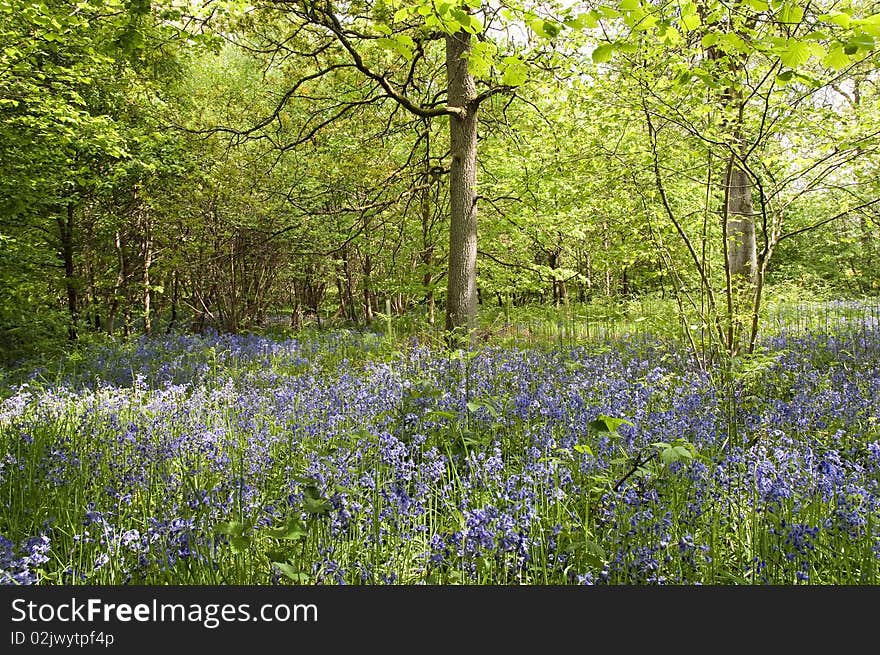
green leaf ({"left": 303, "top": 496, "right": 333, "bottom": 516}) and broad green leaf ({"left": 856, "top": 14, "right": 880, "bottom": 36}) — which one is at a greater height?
broad green leaf ({"left": 856, "top": 14, "right": 880, "bottom": 36})

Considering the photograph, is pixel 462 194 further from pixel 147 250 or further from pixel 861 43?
pixel 147 250

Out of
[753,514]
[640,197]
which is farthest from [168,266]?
[753,514]

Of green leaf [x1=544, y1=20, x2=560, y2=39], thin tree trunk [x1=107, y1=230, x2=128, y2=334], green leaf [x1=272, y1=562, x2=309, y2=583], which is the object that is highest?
green leaf [x1=544, y1=20, x2=560, y2=39]

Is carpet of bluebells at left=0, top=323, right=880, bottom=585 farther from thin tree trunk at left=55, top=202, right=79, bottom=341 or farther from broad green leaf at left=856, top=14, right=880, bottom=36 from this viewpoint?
thin tree trunk at left=55, top=202, right=79, bottom=341

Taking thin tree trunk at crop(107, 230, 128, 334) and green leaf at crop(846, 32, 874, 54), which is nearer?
green leaf at crop(846, 32, 874, 54)

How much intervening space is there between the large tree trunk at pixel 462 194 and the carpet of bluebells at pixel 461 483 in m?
2.12

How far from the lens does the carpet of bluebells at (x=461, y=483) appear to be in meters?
2.28

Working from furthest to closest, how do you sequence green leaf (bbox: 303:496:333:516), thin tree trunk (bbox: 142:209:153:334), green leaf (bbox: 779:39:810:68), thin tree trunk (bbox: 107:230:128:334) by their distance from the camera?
thin tree trunk (bbox: 142:209:153:334) < thin tree trunk (bbox: 107:230:128:334) < green leaf (bbox: 779:39:810:68) < green leaf (bbox: 303:496:333:516)

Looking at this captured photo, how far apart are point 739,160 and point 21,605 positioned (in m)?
5.59

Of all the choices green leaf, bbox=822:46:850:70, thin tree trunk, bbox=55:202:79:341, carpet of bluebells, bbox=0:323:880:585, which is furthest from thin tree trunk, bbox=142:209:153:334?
green leaf, bbox=822:46:850:70

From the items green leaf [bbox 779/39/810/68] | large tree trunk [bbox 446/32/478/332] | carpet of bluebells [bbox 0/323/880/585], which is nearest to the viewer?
carpet of bluebells [bbox 0/323/880/585]

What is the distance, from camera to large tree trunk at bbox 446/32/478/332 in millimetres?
7594

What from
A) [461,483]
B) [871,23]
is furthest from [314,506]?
[871,23]

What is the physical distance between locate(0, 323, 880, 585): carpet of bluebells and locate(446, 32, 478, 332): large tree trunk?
2.12 metres
